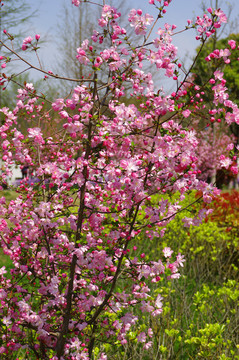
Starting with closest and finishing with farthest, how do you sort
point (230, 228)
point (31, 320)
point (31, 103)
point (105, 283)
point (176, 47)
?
point (176, 47), point (31, 320), point (105, 283), point (31, 103), point (230, 228)

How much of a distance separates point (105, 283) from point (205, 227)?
13.2 ft

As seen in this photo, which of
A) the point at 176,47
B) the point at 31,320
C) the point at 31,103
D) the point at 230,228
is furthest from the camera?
the point at 230,228

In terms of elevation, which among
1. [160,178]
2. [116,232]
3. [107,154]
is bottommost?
[116,232]

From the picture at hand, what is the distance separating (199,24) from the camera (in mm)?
2541

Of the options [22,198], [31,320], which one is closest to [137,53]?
[22,198]

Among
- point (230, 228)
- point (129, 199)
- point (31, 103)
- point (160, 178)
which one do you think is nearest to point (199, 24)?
point (160, 178)

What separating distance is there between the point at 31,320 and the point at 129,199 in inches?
45.0

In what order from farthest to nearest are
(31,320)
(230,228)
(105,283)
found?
1. (230,228)
2. (105,283)
3. (31,320)

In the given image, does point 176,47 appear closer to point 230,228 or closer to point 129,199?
point 129,199

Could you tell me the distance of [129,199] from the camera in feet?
8.29

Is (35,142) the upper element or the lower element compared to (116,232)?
upper

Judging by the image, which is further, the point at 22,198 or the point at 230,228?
the point at 230,228

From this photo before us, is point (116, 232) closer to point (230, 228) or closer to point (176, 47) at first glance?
point (176, 47)

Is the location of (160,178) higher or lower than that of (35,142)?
lower
